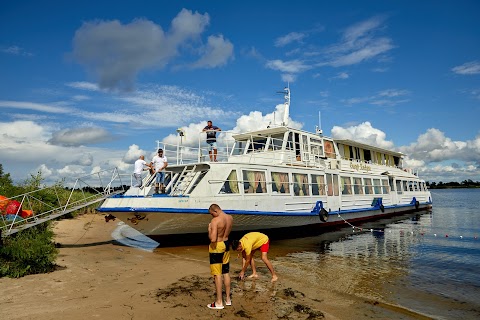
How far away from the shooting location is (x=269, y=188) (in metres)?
14.4

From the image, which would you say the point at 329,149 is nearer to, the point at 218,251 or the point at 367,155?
the point at 367,155

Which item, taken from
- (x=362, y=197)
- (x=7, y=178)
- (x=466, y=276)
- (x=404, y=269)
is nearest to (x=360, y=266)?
(x=404, y=269)

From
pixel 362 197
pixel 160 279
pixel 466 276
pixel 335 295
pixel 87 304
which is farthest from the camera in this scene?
pixel 362 197

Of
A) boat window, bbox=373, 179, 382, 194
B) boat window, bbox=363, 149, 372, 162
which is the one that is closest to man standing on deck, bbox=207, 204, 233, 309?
boat window, bbox=373, 179, 382, 194

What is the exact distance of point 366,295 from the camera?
753cm

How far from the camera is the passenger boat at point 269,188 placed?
1222 centimetres

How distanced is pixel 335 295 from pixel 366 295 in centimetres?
74

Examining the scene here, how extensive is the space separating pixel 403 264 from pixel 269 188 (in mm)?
5720

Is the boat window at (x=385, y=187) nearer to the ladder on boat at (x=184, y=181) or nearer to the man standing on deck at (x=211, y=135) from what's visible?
the man standing on deck at (x=211, y=135)

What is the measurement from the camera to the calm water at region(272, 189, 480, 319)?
7480 mm

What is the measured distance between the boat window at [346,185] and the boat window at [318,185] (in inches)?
88.3

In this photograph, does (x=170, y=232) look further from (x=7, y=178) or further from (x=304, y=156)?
(x=7, y=178)

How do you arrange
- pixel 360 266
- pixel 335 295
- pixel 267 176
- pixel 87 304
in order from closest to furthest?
Answer: pixel 87 304 → pixel 335 295 → pixel 360 266 → pixel 267 176

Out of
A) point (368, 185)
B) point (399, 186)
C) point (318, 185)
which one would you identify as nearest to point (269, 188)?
point (318, 185)
